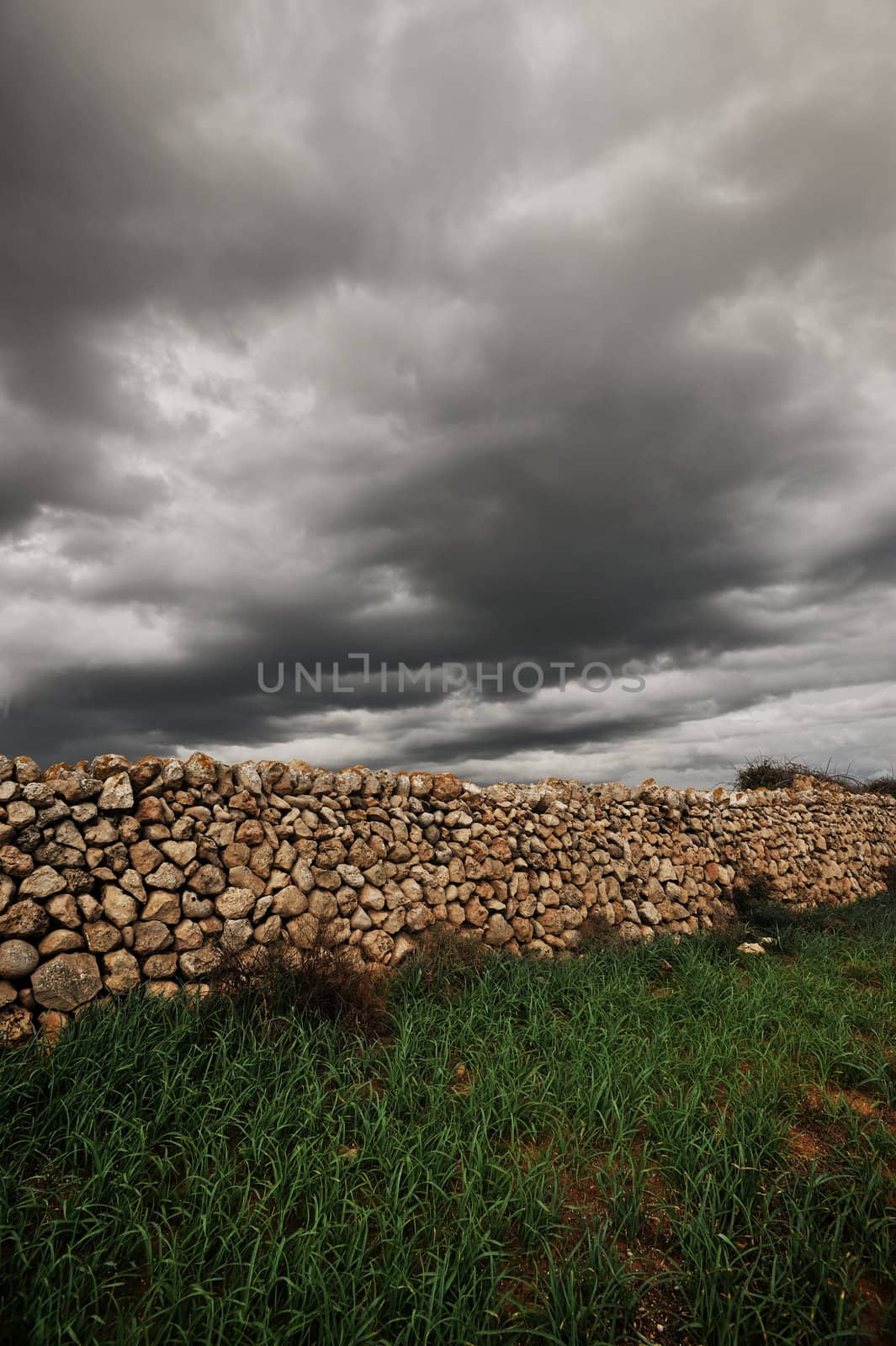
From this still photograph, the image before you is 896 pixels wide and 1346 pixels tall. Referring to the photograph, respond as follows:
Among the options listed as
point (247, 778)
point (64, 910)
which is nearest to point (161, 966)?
point (64, 910)

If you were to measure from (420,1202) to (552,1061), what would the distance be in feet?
5.51

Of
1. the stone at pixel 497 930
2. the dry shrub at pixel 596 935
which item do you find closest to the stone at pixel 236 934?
the stone at pixel 497 930

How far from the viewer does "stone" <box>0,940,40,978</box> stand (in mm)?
4785

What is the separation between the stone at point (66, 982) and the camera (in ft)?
15.9

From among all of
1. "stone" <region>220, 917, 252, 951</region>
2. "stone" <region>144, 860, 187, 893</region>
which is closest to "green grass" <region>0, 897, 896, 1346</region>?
"stone" <region>220, 917, 252, 951</region>

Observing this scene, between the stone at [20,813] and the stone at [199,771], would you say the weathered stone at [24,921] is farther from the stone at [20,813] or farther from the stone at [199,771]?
the stone at [199,771]

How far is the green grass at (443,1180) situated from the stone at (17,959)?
52 cm

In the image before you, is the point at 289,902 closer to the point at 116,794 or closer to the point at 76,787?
the point at 116,794

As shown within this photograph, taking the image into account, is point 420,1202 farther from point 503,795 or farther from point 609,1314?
point 503,795

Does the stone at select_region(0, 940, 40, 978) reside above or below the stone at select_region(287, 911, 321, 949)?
above

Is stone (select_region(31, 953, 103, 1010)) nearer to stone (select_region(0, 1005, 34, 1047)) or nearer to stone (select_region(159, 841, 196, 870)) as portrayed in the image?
stone (select_region(0, 1005, 34, 1047))

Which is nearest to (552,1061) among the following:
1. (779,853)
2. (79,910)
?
(79,910)

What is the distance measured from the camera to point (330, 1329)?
2797 millimetres

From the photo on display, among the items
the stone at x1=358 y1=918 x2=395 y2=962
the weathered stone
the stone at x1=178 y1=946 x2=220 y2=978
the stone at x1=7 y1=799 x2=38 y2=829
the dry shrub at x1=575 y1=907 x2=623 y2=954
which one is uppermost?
the stone at x1=7 y1=799 x2=38 y2=829
